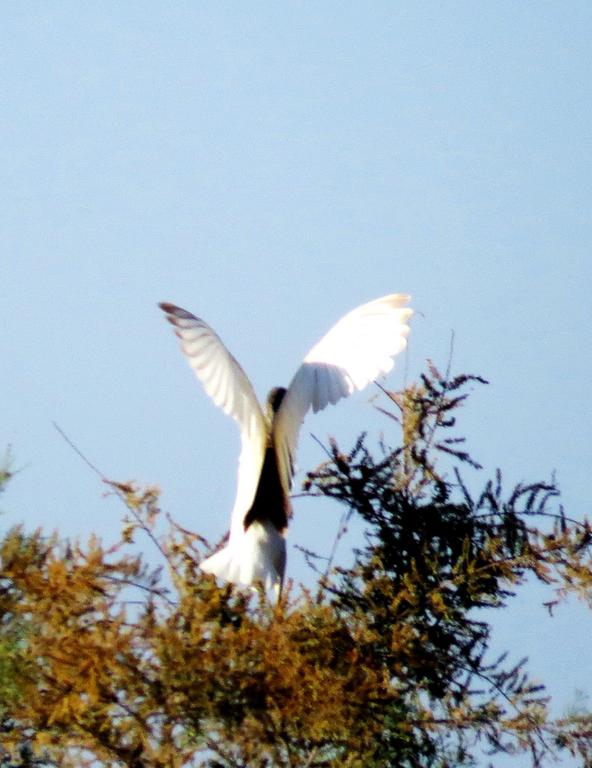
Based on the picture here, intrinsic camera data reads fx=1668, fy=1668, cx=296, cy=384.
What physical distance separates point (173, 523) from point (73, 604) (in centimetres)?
64

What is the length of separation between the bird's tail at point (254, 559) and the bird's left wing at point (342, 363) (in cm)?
24

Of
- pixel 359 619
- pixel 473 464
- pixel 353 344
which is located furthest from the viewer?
pixel 353 344

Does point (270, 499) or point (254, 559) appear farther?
point (270, 499)

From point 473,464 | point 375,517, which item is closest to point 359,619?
point 375,517

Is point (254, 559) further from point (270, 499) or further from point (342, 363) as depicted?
point (342, 363)

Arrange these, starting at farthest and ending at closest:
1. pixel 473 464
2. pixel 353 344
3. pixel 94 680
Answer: pixel 353 344, pixel 473 464, pixel 94 680

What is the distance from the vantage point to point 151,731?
21.2 feet

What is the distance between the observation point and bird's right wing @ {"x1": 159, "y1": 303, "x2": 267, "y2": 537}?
759 cm

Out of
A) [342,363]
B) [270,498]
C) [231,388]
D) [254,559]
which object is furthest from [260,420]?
[254,559]

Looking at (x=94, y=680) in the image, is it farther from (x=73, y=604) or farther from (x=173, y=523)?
(x=173, y=523)

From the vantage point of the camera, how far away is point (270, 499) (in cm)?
763

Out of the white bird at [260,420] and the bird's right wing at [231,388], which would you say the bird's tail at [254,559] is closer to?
the white bird at [260,420]

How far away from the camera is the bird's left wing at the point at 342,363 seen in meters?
7.64

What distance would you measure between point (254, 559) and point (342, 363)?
120 centimetres
